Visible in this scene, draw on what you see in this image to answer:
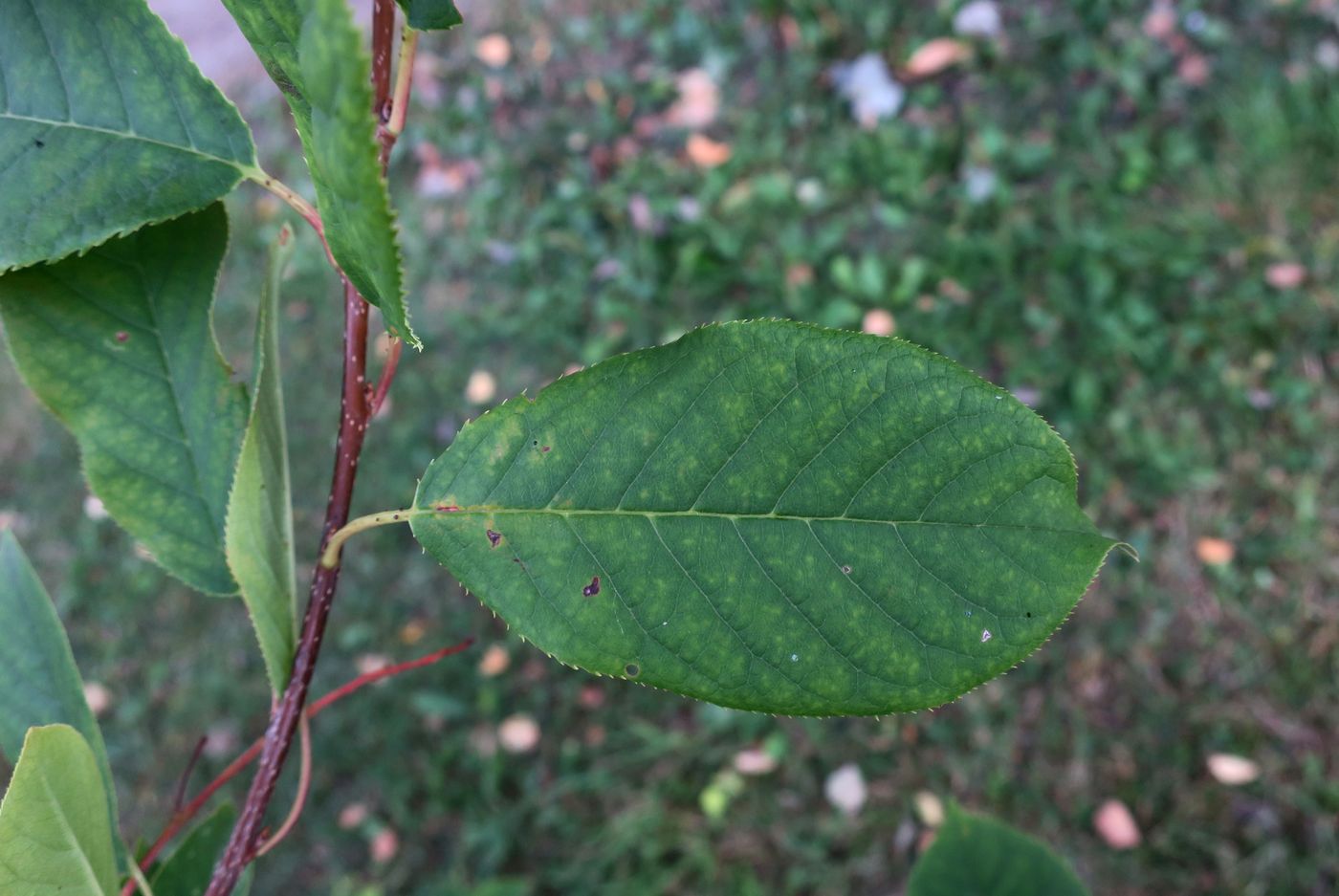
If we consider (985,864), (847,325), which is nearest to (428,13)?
(985,864)

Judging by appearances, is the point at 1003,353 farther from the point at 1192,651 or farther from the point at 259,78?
the point at 259,78

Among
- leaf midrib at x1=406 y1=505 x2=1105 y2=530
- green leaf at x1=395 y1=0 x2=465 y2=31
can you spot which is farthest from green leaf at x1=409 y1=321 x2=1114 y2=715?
green leaf at x1=395 y1=0 x2=465 y2=31

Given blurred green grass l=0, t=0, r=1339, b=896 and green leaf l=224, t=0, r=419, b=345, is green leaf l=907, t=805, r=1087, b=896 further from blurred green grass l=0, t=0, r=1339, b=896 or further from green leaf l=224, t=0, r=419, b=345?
blurred green grass l=0, t=0, r=1339, b=896

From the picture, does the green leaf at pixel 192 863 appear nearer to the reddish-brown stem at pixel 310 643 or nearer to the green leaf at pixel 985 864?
the reddish-brown stem at pixel 310 643

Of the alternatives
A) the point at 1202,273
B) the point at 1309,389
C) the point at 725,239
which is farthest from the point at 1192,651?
the point at 725,239

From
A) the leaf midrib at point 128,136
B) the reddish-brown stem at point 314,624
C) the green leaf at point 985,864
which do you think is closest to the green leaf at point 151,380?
the leaf midrib at point 128,136

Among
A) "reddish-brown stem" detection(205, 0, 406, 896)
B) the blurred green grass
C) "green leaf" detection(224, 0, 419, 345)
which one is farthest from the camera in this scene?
the blurred green grass
